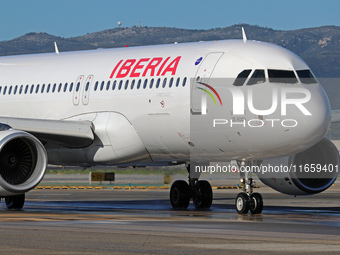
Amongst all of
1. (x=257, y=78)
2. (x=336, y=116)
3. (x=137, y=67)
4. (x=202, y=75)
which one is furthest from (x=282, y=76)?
(x=336, y=116)

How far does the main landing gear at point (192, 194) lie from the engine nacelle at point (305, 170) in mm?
2336

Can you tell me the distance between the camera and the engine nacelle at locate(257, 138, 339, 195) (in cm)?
2523

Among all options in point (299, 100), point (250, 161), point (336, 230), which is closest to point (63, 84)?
point (250, 161)

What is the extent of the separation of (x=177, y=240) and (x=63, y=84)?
1259 centimetres

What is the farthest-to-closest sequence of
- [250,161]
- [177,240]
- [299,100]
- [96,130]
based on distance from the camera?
[96,130] → [250,161] → [299,100] → [177,240]

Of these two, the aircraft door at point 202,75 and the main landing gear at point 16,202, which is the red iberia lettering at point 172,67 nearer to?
the aircraft door at point 202,75

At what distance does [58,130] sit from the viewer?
2453 cm

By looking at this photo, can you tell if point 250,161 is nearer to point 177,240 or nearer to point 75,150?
point 75,150

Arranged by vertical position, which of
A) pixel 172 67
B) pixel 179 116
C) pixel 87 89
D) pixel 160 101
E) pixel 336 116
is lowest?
pixel 179 116

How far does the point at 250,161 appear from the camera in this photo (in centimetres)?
2364

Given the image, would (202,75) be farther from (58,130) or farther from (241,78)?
(58,130)

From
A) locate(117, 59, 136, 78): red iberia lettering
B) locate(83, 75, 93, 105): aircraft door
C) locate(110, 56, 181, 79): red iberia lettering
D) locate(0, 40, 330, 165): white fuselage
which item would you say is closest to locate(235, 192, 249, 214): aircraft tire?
locate(0, 40, 330, 165): white fuselage

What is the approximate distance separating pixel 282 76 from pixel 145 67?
4.52 metres

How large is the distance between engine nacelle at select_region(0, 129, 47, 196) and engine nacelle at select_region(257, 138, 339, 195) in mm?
6482
